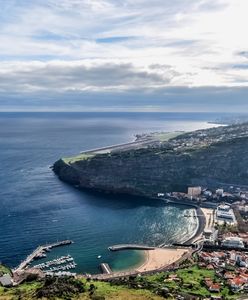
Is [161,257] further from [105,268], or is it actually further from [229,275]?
[229,275]

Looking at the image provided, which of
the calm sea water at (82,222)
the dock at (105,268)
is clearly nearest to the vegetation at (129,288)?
the dock at (105,268)

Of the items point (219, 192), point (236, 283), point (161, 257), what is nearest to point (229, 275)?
point (236, 283)

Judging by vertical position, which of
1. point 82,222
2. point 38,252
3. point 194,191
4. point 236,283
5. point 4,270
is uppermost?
point 194,191

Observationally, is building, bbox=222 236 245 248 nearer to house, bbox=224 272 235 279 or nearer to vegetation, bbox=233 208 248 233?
vegetation, bbox=233 208 248 233

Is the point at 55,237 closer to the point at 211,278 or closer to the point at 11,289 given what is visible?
the point at 11,289

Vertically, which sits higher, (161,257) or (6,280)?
(6,280)
